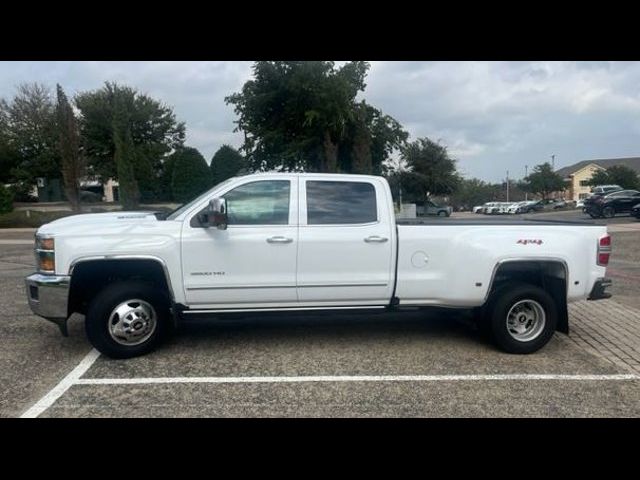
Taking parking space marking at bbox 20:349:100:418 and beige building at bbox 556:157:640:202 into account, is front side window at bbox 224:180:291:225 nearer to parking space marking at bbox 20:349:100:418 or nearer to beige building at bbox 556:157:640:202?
parking space marking at bbox 20:349:100:418

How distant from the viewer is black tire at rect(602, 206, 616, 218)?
2538 cm

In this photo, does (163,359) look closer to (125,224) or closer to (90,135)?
(125,224)

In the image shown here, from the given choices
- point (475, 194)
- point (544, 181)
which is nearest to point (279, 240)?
point (544, 181)

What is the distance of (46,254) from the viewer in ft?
14.6

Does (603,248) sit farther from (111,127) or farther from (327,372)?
(111,127)

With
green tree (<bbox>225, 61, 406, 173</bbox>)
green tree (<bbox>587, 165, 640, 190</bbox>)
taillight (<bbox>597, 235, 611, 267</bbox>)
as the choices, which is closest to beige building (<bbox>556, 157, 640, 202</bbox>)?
green tree (<bbox>587, 165, 640, 190</bbox>)

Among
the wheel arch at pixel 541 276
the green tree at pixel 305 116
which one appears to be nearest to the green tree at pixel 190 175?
the green tree at pixel 305 116

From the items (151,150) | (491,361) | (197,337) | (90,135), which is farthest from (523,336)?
(90,135)

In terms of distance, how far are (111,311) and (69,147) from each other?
76.7 feet

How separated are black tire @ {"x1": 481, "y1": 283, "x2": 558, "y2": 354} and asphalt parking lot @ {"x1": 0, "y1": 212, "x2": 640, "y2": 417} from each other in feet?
0.39

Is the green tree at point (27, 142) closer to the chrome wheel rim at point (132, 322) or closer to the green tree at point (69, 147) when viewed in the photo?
the green tree at point (69, 147)
